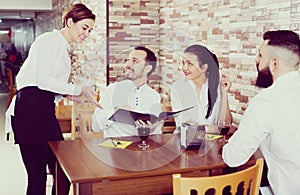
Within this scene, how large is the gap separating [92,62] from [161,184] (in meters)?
3.14

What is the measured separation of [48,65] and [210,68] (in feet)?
4.16

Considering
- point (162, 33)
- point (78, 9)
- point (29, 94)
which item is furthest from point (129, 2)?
point (29, 94)

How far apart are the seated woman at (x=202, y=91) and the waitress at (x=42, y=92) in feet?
2.75

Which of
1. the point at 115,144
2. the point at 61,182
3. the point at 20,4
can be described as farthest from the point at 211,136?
the point at 20,4

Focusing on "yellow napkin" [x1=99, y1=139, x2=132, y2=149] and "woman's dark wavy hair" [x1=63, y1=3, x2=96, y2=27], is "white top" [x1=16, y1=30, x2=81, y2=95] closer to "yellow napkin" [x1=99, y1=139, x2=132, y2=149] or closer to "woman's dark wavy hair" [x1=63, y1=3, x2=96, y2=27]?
"woman's dark wavy hair" [x1=63, y1=3, x2=96, y2=27]

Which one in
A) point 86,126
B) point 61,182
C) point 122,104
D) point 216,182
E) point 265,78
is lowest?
point 61,182

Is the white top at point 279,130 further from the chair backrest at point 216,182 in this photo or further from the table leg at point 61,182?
the table leg at point 61,182

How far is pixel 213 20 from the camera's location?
346 cm

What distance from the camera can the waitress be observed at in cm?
271

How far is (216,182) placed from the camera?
1.61 m

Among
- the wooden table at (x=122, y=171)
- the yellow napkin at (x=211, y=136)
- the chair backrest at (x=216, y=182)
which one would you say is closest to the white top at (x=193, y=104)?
the yellow napkin at (x=211, y=136)

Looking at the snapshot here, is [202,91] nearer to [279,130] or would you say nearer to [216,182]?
[279,130]

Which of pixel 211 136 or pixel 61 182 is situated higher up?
pixel 211 136

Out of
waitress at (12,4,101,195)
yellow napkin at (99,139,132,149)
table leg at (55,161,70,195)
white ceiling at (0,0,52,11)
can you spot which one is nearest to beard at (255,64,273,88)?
yellow napkin at (99,139,132,149)
